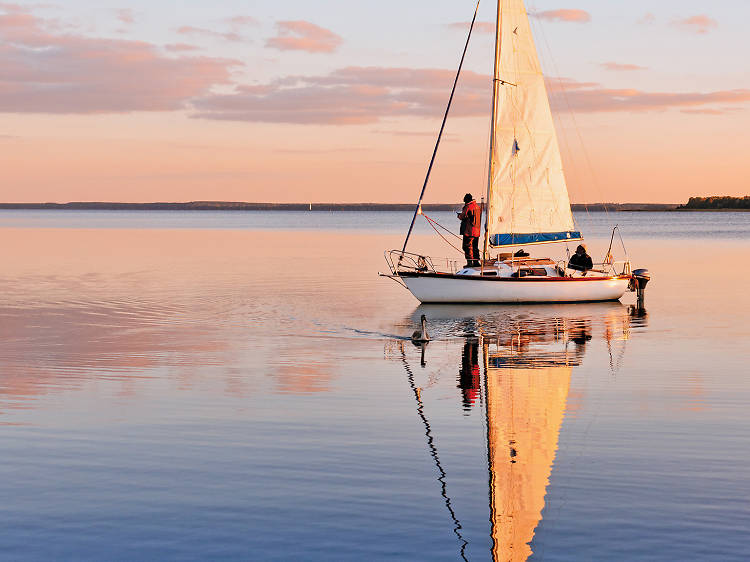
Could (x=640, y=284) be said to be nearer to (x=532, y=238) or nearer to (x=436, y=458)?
(x=532, y=238)

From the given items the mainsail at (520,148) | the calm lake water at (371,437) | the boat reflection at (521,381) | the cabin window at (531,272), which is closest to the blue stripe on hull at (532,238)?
the mainsail at (520,148)

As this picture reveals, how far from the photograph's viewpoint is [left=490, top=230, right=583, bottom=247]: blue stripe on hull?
1598 inches

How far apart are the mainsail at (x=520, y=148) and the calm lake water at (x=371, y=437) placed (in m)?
6.02

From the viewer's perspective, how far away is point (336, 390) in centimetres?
2092

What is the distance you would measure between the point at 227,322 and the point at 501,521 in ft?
74.9

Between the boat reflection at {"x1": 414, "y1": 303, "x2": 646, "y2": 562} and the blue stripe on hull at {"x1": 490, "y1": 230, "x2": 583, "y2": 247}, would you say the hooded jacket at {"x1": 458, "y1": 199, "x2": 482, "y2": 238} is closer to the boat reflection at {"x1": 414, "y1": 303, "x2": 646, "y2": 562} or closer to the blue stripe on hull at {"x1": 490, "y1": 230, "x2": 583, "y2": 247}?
the blue stripe on hull at {"x1": 490, "y1": 230, "x2": 583, "y2": 247}

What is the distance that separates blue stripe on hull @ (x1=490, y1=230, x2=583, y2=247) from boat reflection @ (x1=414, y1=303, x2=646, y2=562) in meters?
3.29

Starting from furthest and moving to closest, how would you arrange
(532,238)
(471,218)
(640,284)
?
(532,238) → (640,284) → (471,218)

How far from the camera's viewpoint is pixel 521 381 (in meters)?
22.4

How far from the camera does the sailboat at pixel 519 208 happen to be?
126ft

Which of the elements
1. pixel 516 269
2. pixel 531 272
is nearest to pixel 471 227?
pixel 516 269

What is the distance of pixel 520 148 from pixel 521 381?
20038mm

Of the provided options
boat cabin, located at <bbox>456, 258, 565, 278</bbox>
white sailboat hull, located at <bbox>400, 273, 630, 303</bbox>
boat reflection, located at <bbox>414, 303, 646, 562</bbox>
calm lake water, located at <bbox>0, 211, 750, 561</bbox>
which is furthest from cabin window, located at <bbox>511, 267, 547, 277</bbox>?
calm lake water, located at <bbox>0, 211, 750, 561</bbox>

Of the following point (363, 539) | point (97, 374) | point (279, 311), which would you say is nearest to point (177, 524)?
point (363, 539)
